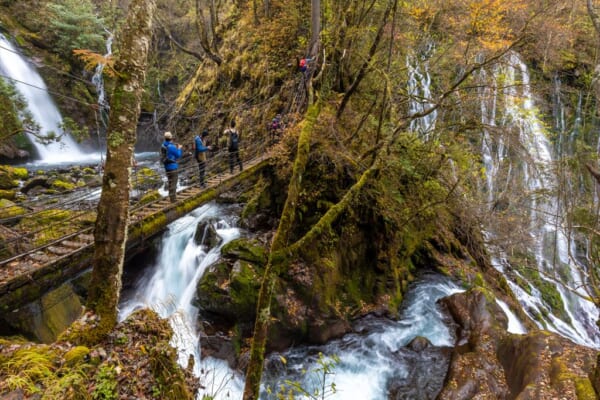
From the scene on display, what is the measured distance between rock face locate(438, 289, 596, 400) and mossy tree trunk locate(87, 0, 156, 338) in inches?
236

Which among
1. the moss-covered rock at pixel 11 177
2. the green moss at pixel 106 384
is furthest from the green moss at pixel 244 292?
the moss-covered rock at pixel 11 177

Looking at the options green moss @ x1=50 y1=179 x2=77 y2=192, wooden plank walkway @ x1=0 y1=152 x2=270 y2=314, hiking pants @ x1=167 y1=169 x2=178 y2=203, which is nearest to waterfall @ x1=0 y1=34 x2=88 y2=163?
green moss @ x1=50 y1=179 x2=77 y2=192

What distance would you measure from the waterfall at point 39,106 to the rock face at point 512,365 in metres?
19.8

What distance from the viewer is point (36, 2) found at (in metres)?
19.5

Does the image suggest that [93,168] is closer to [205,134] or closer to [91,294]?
[205,134]

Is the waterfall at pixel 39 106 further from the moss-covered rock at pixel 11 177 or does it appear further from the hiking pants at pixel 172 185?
the hiking pants at pixel 172 185

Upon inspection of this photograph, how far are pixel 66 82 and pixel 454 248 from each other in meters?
24.8

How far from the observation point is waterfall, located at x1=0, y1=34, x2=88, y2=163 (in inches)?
627

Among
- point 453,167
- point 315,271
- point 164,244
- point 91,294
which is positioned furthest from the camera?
point 453,167

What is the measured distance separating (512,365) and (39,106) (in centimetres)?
2336

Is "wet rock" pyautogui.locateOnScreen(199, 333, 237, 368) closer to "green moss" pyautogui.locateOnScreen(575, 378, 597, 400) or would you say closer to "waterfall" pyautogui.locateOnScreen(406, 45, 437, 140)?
"green moss" pyautogui.locateOnScreen(575, 378, 597, 400)

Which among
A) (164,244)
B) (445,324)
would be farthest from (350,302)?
(164,244)

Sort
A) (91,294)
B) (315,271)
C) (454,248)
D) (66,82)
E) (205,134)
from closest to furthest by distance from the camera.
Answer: (91,294), (315,271), (454,248), (205,134), (66,82)

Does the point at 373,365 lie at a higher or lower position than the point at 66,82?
lower
